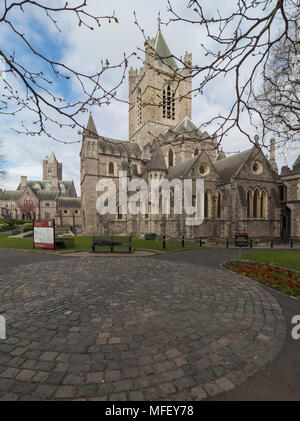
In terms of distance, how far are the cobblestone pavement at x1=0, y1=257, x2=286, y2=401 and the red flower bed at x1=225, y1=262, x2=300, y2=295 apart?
79 centimetres

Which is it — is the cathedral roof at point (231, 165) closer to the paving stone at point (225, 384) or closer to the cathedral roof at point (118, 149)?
the cathedral roof at point (118, 149)

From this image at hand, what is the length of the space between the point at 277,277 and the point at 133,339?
20.8 feet

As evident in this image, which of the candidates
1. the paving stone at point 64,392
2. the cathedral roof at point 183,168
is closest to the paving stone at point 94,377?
the paving stone at point 64,392

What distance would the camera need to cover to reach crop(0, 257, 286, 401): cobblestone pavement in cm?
230

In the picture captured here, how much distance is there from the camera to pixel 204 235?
2094 cm

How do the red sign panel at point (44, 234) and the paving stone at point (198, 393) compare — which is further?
the red sign panel at point (44, 234)

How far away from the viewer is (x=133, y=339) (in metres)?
3.21

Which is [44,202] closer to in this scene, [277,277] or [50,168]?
[50,168]

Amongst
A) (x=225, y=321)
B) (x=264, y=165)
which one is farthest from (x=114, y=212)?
(x=225, y=321)

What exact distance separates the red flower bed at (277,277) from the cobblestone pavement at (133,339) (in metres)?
0.79

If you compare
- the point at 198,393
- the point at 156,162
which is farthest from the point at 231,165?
the point at 198,393

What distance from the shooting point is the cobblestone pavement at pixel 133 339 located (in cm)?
230

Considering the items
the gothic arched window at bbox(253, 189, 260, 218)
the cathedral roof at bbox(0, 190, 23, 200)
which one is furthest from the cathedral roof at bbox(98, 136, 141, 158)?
the cathedral roof at bbox(0, 190, 23, 200)

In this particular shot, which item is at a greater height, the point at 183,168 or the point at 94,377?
the point at 183,168
